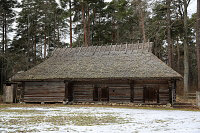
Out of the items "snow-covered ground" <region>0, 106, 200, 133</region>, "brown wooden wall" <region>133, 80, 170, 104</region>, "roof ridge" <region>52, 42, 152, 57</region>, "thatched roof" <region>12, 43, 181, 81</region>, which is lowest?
"snow-covered ground" <region>0, 106, 200, 133</region>

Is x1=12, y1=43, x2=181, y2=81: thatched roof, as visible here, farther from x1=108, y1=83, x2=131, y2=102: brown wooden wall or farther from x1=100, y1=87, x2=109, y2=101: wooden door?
x1=100, y1=87, x2=109, y2=101: wooden door

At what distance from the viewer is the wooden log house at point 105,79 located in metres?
22.5

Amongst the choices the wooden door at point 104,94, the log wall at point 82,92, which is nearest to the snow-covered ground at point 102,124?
the wooden door at point 104,94

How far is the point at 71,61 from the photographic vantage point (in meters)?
27.0

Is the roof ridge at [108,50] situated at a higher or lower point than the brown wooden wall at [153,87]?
higher

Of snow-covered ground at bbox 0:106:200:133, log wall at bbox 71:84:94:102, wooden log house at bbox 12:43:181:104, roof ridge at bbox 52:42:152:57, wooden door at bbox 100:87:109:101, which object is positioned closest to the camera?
A: snow-covered ground at bbox 0:106:200:133

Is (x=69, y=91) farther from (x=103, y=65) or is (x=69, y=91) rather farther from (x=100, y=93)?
(x=103, y=65)

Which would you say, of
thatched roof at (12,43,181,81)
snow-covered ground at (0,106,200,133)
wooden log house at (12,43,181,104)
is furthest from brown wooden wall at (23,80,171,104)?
snow-covered ground at (0,106,200,133)

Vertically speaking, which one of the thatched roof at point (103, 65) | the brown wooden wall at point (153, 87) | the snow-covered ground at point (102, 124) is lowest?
the snow-covered ground at point (102, 124)

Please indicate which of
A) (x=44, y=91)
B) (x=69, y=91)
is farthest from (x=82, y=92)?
(x=44, y=91)

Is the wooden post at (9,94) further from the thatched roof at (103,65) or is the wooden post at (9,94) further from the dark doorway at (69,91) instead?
the dark doorway at (69,91)

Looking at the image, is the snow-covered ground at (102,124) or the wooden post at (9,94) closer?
the snow-covered ground at (102,124)

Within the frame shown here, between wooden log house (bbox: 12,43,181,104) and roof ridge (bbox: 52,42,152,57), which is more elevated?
roof ridge (bbox: 52,42,152,57)

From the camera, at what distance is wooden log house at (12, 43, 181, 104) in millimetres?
22516
